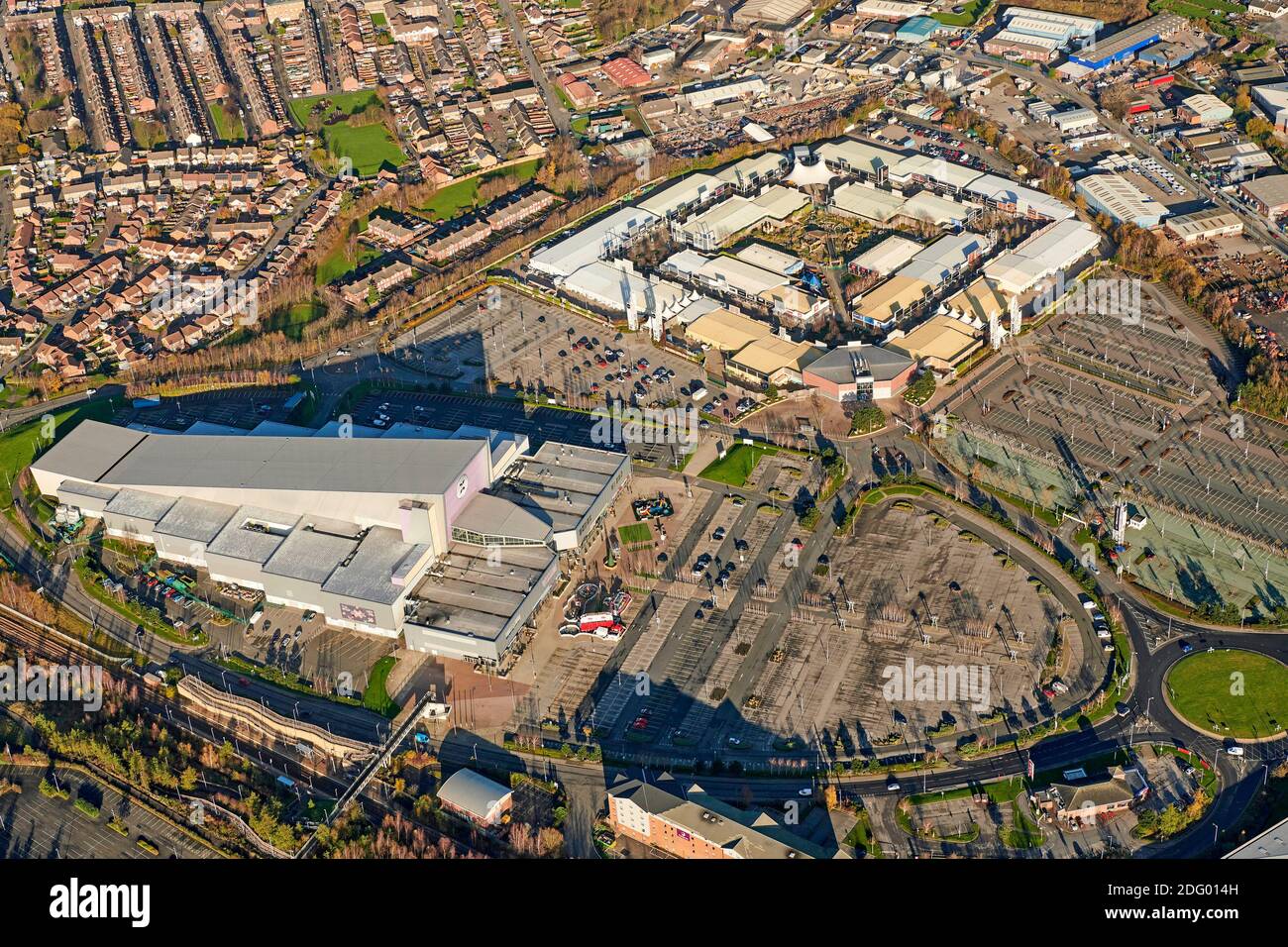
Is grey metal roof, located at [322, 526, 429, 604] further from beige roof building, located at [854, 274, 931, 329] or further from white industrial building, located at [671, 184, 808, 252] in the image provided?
white industrial building, located at [671, 184, 808, 252]

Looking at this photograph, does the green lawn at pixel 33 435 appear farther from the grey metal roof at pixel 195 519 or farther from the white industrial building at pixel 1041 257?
the white industrial building at pixel 1041 257

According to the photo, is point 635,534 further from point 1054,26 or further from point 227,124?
point 1054,26

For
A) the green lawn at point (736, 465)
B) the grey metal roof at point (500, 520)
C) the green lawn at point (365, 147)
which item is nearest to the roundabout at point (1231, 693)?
the green lawn at point (736, 465)

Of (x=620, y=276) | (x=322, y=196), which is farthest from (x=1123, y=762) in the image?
(x=322, y=196)

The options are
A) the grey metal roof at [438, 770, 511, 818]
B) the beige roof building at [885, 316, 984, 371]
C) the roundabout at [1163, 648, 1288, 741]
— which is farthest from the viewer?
the beige roof building at [885, 316, 984, 371]

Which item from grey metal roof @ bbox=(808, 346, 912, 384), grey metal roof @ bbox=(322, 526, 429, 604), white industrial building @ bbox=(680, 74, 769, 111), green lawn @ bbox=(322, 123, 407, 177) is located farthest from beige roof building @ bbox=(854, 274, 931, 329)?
green lawn @ bbox=(322, 123, 407, 177)

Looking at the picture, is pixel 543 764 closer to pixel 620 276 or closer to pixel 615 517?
pixel 615 517

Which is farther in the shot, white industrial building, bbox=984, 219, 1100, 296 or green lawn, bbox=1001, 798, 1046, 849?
white industrial building, bbox=984, 219, 1100, 296
